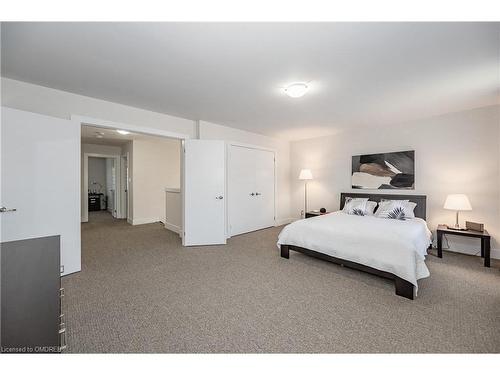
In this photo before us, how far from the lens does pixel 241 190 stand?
4.72 m

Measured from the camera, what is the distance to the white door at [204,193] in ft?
12.4

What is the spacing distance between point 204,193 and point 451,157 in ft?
14.1

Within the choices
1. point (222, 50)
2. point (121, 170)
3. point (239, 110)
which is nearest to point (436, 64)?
point (222, 50)

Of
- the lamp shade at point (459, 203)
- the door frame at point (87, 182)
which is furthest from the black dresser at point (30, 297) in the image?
the door frame at point (87, 182)

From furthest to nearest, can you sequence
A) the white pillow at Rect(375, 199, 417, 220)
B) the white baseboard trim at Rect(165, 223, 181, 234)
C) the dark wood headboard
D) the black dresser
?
the white baseboard trim at Rect(165, 223, 181, 234) → the dark wood headboard → the white pillow at Rect(375, 199, 417, 220) → the black dresser

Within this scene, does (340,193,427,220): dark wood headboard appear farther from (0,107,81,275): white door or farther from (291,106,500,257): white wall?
(0,107,81,275): white door

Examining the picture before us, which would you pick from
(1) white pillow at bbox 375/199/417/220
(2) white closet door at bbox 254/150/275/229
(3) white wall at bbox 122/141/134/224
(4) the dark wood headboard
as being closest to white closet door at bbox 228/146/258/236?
(2) white closet door at bbox 254/150/275/229

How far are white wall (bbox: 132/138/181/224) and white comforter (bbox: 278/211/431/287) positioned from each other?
4.29 m

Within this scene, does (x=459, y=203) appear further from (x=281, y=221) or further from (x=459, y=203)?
(x=281, y=221)

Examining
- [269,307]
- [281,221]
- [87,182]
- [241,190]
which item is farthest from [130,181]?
[269,307]

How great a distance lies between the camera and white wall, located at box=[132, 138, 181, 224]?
5832 mm

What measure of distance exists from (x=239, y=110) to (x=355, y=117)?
2.09 metres

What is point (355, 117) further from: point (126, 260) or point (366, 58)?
point (126, 260)

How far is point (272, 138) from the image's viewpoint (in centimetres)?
545
